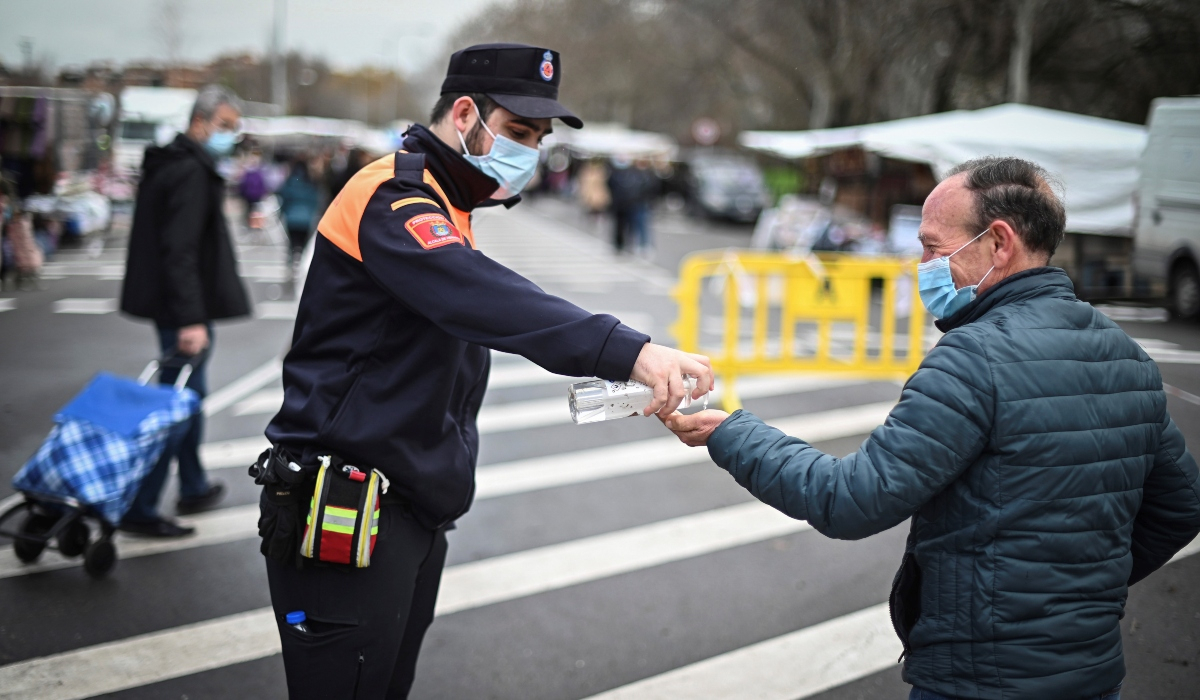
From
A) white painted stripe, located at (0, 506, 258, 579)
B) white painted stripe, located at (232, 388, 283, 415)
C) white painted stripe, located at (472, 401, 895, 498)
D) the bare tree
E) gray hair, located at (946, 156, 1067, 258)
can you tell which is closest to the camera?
gray hair, located at (946, 156, 1067, 258)

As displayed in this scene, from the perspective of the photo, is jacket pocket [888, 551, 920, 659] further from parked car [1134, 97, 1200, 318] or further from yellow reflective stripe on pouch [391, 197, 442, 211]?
parked car [1134, 97, 1200, 318]

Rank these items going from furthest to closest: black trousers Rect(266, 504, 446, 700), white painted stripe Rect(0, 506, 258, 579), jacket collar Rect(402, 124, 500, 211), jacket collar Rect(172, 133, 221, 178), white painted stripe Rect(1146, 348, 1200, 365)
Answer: jacket collar Rect(172, 133, 221, 178), white painted stripe Rect(0, 506, 258, 579), white painted stripe Rect(1146, 348, 1200, 365), jacket collar Rect(402, 124, 500, 211), black trousers Rect(266, 504, 446, 700)

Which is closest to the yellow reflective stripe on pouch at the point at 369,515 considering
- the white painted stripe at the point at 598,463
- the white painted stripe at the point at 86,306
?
the white painted stripe at the point at 598,463

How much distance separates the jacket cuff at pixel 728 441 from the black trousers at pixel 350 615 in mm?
800

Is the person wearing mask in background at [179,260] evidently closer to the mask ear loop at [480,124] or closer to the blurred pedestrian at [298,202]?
the mask ear loop at [480,124]

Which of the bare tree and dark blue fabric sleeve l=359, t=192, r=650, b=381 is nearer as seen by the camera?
dark blue fabric sleeve l=359, t=192, r=650, b=381

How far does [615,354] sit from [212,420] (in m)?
6.28

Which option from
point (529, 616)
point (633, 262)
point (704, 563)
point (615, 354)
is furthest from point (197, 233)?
point (633, 262)

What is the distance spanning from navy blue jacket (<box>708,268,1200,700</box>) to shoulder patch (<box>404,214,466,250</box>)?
84cm

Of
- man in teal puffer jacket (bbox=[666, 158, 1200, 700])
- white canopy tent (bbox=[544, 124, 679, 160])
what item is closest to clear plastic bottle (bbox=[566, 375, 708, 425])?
man in teal puffer jacket (bbox=[666, 158, 1200, 700])

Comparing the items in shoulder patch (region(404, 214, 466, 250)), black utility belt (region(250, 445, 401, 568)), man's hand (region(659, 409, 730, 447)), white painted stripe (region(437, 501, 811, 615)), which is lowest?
white painted stripe (region(437, 501, 811, 615))

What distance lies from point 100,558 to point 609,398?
3380 millimetres

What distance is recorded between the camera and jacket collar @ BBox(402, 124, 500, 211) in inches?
92.4

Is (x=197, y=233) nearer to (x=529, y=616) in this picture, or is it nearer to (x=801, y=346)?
(x=529, y=616)
